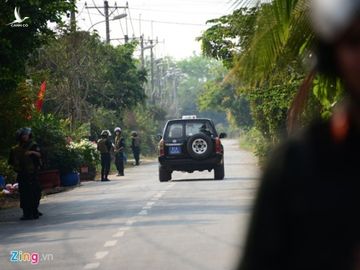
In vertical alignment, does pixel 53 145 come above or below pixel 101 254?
above

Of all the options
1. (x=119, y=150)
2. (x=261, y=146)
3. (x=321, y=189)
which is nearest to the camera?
(x=321, y=189)

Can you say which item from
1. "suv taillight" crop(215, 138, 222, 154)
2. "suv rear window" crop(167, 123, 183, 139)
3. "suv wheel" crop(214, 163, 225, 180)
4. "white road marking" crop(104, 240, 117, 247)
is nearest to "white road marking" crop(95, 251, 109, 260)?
"white road marking" crop(104, 240, 117, 247)

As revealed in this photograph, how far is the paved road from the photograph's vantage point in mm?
10727

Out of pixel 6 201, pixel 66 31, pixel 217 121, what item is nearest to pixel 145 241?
pixel 6 201

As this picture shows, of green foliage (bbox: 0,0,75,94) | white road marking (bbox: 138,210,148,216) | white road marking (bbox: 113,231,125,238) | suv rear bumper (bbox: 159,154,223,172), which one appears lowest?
white road marking (bbox: 113,231,125,238)

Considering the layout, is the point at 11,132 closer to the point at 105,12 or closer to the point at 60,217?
the point at 60,217

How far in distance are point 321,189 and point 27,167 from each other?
1651cm

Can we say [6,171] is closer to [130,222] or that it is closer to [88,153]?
[88,153]

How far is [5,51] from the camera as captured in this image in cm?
1917

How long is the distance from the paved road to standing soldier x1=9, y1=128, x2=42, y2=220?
318 millimetres

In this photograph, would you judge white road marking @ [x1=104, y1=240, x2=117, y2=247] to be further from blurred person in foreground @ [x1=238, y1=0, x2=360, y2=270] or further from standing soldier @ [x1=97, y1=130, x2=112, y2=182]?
standing soldier @ [x1=97, y1=130, x2=112, y2=182]

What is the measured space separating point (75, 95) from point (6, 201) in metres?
21.9

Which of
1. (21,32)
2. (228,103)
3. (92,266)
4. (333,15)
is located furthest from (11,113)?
(228,103)

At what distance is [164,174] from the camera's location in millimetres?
29125
